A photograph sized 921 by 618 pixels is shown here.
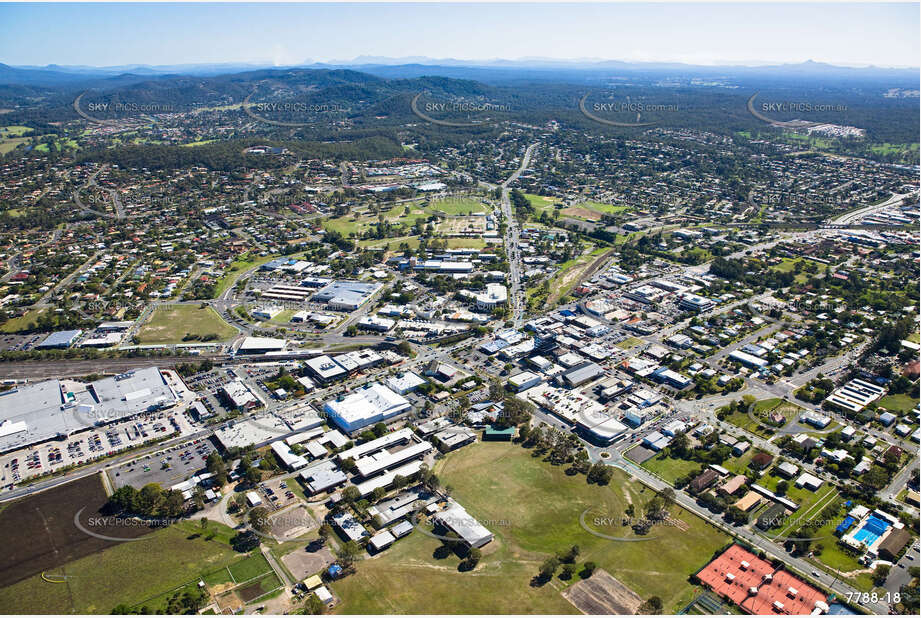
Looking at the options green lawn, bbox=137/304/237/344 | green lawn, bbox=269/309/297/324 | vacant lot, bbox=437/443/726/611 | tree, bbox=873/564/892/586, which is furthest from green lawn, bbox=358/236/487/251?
tree, bbox=873/564/892/586

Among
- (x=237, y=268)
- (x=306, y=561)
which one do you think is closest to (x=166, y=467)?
(x=306, y=561)

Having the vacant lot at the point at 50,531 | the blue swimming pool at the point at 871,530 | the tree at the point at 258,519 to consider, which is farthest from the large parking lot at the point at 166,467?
the blue swimming pool at the point at 871,530

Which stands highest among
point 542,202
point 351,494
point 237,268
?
point 542,202

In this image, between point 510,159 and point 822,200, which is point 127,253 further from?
point 822,200

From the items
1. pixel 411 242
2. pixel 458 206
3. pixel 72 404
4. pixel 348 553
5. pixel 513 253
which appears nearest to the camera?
pixel 348 553

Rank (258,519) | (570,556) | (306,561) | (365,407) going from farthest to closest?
(365,407), (258,519), (306,561), (570,556)

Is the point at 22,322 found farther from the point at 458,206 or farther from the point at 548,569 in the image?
the point at 458,206

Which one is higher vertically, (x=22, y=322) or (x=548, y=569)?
(x=22, y=322)

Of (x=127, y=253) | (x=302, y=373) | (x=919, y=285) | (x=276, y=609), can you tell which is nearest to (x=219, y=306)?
(x=302, y=373)
